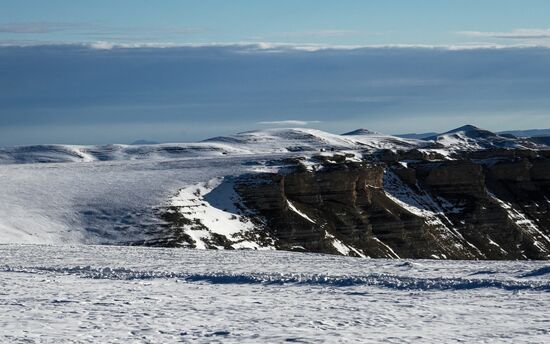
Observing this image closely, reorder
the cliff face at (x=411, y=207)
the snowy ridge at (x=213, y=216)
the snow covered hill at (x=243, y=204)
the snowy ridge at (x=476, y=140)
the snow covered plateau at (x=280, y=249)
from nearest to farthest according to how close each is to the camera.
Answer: the snow covered plateau at (x=280, y=249)
the snowy ridge at (x=213, y=216)
the snow covered hill at (x=243, y=204)
the cliff face at (x=411, y=207)
the snowy ridge at (x=476, y=140)

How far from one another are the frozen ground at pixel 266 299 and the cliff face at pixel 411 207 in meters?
27.1

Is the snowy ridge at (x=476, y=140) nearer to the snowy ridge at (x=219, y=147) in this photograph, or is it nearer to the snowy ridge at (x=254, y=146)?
the snowy ridge at (x=254, y=146)

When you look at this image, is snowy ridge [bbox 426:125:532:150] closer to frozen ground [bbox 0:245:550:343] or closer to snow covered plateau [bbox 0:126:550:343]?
snow covered plateau [bbox 0:126:550:343]

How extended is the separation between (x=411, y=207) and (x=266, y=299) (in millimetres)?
54591

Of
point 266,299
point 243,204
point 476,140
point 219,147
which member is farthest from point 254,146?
point 266,299

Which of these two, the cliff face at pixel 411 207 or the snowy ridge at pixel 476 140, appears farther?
the snowy ridge at pixel 476 140

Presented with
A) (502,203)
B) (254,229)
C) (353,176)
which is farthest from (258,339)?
(502,203)

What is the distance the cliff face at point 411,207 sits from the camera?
62.2 metres

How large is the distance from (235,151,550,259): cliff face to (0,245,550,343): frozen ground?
27.1 metres

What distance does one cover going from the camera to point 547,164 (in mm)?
93438

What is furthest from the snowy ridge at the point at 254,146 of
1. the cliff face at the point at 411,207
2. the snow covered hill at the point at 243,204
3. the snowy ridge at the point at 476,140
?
the snow covered hill at the point at 243,204

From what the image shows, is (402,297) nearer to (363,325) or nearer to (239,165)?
(363,325)

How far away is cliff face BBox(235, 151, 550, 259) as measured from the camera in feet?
204

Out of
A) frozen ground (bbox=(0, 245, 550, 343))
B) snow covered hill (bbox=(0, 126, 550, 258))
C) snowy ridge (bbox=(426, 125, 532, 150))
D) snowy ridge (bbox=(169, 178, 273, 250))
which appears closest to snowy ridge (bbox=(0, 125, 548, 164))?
snowy ridge (bbox=(426, 125, 532, 150))
